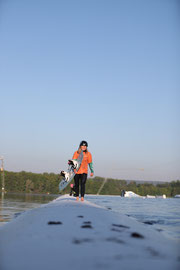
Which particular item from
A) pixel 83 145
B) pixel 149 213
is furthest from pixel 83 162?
pixel 149 213

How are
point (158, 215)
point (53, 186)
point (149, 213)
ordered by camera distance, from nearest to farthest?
1. point (158, 215)
2. point (149, 213)
3. point (53, 186)

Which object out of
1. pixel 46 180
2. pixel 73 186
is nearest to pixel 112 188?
pixel 46 180

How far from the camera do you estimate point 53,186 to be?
165m

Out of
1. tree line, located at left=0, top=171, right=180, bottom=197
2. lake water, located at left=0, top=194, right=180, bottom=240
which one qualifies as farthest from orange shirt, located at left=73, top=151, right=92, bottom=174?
tree line, located at left=0, top=171, right=180, bottom=197

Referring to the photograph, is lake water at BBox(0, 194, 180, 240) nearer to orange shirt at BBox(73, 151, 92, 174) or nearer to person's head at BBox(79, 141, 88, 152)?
orange shirt at BBox(73, 151, 92, 174)

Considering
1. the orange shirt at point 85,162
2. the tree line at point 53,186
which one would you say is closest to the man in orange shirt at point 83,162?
the orange shirt at point 85,162

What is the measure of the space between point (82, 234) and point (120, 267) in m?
1.01

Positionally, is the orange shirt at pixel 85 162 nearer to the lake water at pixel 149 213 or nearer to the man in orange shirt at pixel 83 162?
the man in orange shirt at pixel 83 162

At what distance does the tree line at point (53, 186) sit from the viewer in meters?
155

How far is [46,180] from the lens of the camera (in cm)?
16538

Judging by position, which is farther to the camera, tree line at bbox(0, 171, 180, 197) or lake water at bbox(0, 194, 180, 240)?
tree line at bbox(0, 171, 180, 197)

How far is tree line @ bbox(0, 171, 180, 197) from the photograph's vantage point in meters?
155

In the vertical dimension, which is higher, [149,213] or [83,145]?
[83,145]

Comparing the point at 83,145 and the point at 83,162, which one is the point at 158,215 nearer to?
the point at 83,162
